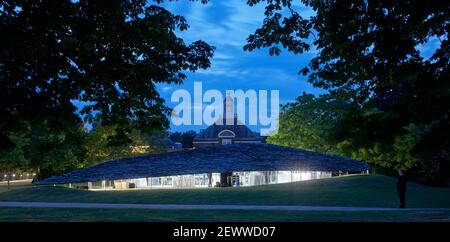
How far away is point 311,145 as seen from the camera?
67.1 meters

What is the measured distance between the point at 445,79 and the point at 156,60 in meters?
7.31

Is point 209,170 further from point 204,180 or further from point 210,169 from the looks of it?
point 204,180

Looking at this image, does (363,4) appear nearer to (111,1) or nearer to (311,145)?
(111,1)

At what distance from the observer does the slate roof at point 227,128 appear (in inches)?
4222

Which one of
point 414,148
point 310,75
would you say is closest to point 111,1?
point 310,75

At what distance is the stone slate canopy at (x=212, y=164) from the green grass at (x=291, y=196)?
1032 centimetres

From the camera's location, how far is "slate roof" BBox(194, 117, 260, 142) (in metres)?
107

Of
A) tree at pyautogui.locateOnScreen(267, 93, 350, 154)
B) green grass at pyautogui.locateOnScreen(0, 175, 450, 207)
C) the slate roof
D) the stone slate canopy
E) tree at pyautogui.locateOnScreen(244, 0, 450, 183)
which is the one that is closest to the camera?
tree at pyautogui.locateOnScreen(244, 0, 450, 183)

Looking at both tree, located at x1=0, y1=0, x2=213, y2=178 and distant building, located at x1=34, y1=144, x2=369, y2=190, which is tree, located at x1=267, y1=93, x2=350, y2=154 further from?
tree, located at x1=0, y1=0, x2=213, y2=178

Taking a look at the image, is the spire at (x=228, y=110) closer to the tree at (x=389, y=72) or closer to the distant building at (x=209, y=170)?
the distant building at (x=209, y=170)

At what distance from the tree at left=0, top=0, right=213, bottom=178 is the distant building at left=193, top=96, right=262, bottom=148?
3606 inches

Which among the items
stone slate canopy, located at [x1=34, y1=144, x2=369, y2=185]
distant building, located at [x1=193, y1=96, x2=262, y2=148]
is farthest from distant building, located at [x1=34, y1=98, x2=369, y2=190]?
distant building, located at [x1=193, y1=96, x2=262, y2=148]

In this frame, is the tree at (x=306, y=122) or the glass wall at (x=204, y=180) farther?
the tree at (x=306, y=122)

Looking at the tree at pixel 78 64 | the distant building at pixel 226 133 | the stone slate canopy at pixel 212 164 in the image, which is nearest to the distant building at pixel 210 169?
the stone slate canopy at pixel 212 164
